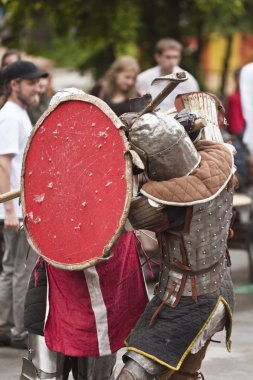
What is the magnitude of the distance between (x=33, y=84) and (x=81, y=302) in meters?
2.38

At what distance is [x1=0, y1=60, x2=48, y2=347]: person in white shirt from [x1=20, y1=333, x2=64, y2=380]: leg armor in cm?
155

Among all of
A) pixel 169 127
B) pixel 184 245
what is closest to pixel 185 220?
pixel 184 245

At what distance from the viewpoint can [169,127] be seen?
4266 millimetres

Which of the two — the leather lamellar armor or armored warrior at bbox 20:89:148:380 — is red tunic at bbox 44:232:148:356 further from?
the leather lamellar armor

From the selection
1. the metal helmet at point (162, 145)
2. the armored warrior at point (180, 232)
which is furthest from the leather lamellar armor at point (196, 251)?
the metal helmet at point (162, 145)

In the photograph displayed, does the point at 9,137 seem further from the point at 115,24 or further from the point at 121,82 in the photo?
the point at 115,24

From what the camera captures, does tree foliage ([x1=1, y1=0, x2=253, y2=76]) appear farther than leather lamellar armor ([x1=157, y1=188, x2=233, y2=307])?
Yes

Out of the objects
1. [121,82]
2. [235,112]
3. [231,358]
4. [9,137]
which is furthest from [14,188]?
[235,112]

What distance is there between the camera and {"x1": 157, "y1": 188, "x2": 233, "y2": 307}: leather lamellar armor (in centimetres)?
435

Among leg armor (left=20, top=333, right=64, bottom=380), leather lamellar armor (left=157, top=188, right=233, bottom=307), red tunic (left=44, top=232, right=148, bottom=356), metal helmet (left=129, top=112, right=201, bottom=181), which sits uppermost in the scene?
metal helmet (left=129, top=112, right=201, bottom=181)

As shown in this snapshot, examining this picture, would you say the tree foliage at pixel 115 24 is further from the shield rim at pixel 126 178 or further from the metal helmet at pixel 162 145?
the metal helmet at pixel 162 145

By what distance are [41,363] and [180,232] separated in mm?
983

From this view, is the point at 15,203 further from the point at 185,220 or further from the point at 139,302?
the point at 185,220

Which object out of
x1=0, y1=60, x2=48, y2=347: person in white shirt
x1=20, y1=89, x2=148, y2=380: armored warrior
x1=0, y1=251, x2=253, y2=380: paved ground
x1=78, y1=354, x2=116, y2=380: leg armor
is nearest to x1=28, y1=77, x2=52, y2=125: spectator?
x1=0, y1=60, x2=48, y2=347: person in white shirt
